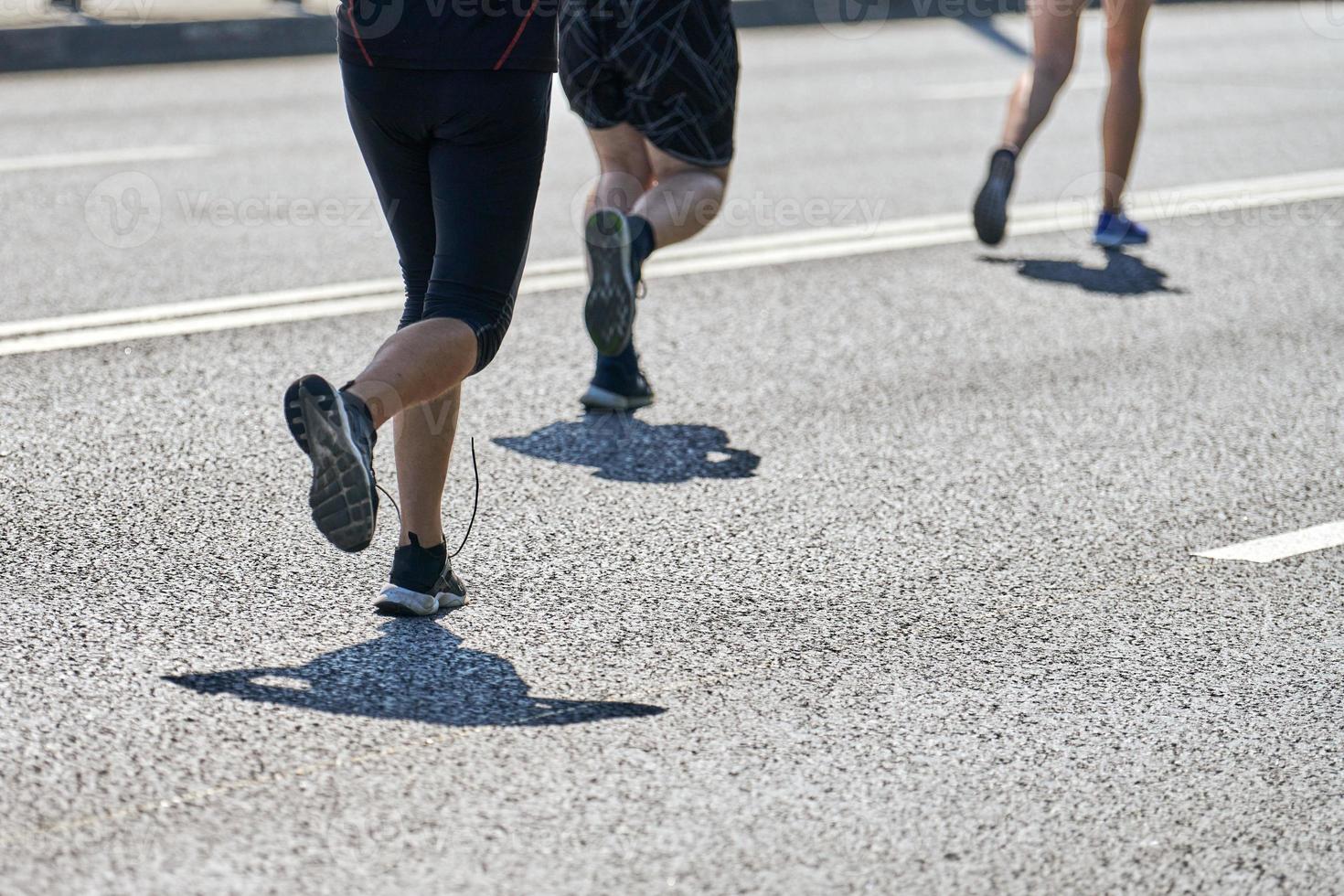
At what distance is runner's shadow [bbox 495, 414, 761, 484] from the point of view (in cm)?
426

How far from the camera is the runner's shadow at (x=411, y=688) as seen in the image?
2867 mm

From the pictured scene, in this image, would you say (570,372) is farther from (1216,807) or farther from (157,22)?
(157,22)

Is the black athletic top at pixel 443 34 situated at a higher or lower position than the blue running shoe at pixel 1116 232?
higher


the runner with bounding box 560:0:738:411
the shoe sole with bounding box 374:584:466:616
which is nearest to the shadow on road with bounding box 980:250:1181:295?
the runner with bounding box 560:0:738:411

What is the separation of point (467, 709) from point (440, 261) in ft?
2.74

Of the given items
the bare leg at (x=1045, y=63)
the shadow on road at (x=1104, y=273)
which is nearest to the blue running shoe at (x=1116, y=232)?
the shadow on road at (x=1104, y=273)

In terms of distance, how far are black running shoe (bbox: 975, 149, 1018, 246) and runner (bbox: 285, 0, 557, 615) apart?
341cm

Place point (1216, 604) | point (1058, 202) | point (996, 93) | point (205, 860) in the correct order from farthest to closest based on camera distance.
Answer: point (996, 93) < point (1058, 202) < point (1216, 604) < point (205, 860)

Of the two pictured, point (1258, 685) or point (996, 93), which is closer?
point (1258, 685)

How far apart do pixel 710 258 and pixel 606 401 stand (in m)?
1.85

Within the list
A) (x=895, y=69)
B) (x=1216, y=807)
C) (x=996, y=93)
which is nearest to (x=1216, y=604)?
(x=1216, y=807)

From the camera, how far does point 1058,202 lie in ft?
25.3
